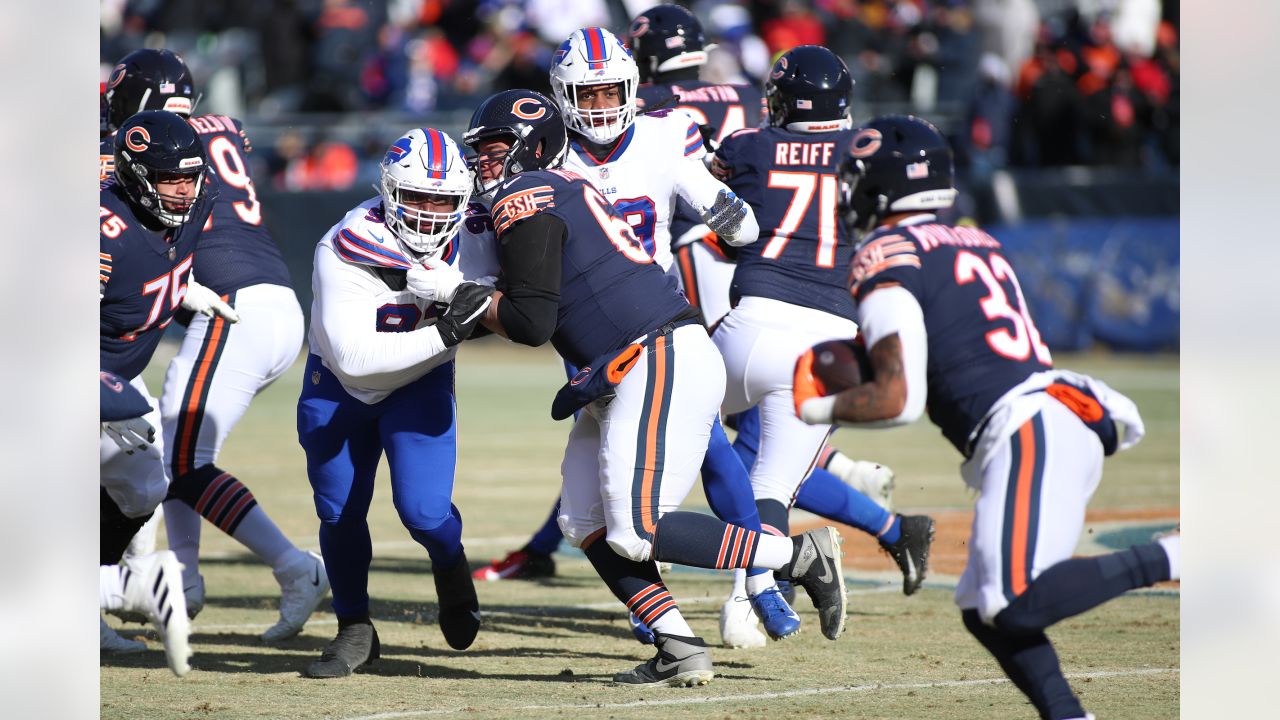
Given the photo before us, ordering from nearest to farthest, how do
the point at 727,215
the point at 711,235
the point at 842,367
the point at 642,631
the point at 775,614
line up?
1. the point at 842,367
2. the point at 642,631
3. the point at 775,614
4. the point at 727,215
5. the point at 711,235

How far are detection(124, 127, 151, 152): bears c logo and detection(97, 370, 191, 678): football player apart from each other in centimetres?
76

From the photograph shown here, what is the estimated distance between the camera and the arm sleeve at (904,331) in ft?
13.3

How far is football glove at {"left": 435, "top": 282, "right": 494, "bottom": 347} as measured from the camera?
4.97 meters

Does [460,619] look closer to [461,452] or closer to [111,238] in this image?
[111,238]

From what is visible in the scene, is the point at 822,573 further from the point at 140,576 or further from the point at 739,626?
the point at 140,576

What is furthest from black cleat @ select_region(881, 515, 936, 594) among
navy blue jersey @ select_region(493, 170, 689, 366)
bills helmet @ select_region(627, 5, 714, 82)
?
bills helmet @ select_region(627, 5, 714, 82)

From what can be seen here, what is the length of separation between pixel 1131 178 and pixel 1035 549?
15.1 m

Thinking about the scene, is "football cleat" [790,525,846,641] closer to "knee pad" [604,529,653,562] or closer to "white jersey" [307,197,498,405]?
"knee pad" [604,529,653,562]

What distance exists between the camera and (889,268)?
415 cm

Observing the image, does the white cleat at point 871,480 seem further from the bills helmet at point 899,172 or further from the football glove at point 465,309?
the bills helmet at point 899,172

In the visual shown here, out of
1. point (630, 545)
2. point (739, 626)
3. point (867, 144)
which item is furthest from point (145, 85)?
point (867, 144)

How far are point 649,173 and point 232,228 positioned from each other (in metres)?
1.84

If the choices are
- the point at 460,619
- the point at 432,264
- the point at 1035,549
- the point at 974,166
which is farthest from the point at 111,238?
the point at 974,166

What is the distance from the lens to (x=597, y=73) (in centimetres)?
588
